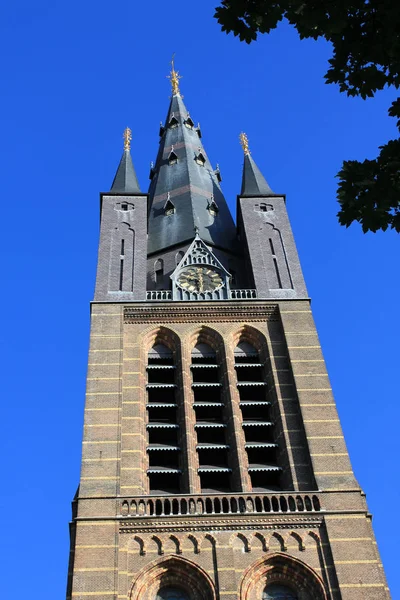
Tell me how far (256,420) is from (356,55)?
50.1 feet

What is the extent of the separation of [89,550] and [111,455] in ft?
8.76

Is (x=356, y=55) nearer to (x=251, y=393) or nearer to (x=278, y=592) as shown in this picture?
(x=278, y=592)

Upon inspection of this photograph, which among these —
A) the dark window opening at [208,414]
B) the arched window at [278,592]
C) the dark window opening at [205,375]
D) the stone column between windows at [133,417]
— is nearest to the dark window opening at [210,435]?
the dark window opening at [208,414]

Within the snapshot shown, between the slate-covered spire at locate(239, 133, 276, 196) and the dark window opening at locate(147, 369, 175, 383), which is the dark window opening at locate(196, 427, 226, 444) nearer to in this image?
the dark window opening at locate(147, 369, 175, 383)

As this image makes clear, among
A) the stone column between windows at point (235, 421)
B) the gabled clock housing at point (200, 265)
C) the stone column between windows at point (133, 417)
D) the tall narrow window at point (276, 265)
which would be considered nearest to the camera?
the stone column between windows at point (133, 417)

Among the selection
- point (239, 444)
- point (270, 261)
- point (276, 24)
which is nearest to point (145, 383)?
point (239, 444)

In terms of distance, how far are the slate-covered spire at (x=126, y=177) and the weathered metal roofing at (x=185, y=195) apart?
68.8 inches

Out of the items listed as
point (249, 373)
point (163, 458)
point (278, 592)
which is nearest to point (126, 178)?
point (249, 373)

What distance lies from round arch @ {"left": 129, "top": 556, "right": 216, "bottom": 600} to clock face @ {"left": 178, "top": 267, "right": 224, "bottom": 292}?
32.7ft

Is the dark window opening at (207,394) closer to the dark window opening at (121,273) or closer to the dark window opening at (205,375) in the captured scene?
the dark window opening at (205,375)

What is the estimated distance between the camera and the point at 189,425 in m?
21.0

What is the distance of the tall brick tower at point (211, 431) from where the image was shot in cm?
1762

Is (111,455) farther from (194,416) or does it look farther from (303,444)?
(303,444)

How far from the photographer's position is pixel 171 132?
37.7 meters
